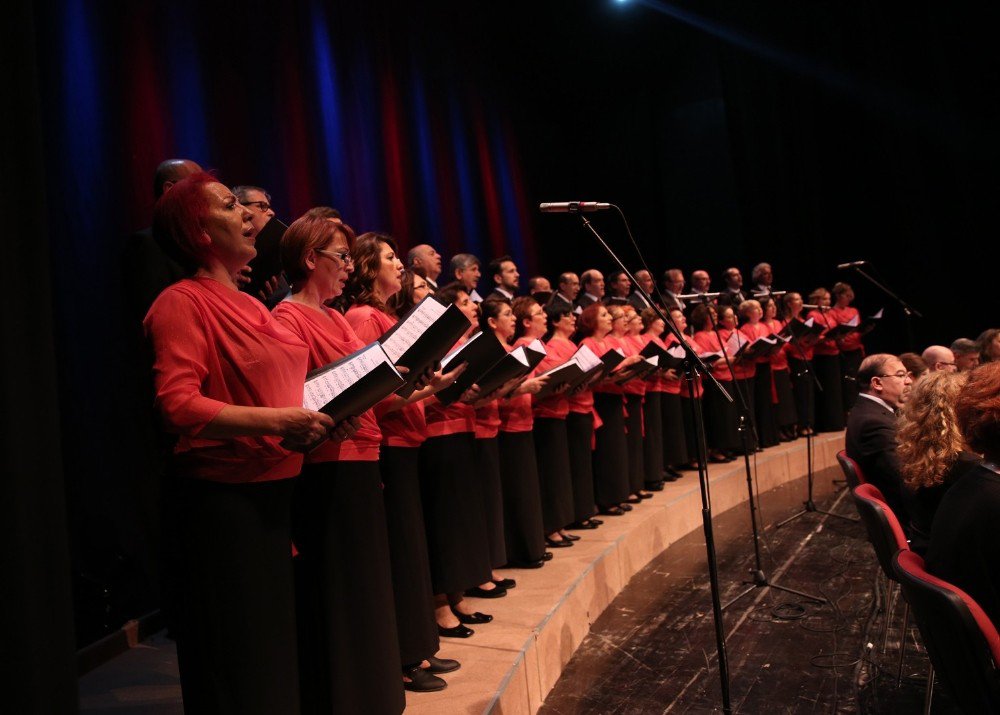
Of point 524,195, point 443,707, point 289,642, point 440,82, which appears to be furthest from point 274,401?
point 524,195

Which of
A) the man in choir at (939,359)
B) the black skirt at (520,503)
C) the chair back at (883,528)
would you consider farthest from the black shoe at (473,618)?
the man in choir at (939,359)

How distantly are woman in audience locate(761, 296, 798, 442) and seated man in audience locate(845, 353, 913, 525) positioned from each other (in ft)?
14.8

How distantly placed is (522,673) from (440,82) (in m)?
6.10

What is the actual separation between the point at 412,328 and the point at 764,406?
22.6ft

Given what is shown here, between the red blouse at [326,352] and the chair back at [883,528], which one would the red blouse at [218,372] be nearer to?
the red blouse at [326,352]

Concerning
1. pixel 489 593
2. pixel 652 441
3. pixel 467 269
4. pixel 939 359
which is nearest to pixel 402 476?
pixel 489 593

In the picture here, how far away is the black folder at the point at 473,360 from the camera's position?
2.87m

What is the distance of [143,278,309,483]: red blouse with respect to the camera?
162 cm

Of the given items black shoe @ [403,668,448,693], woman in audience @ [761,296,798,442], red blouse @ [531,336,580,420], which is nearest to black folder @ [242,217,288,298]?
black shoe @ [403,668,448,693]

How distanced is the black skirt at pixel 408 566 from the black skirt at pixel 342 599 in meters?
0.47

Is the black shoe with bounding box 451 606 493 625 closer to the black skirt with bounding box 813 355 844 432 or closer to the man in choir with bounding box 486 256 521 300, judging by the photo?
the man in choir with bounding box 486 256 521 300

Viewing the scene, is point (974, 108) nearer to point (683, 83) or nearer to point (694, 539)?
point (683, 83)

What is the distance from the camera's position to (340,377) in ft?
6.14

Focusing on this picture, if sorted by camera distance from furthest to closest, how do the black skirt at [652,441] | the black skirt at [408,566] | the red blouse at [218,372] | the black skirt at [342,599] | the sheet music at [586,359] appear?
the black skirt at [652,441] < the sheet music at [586,359] < the black skirt at [408,566] < the black skirt at [342,599] < the red blouse at [218,372]
